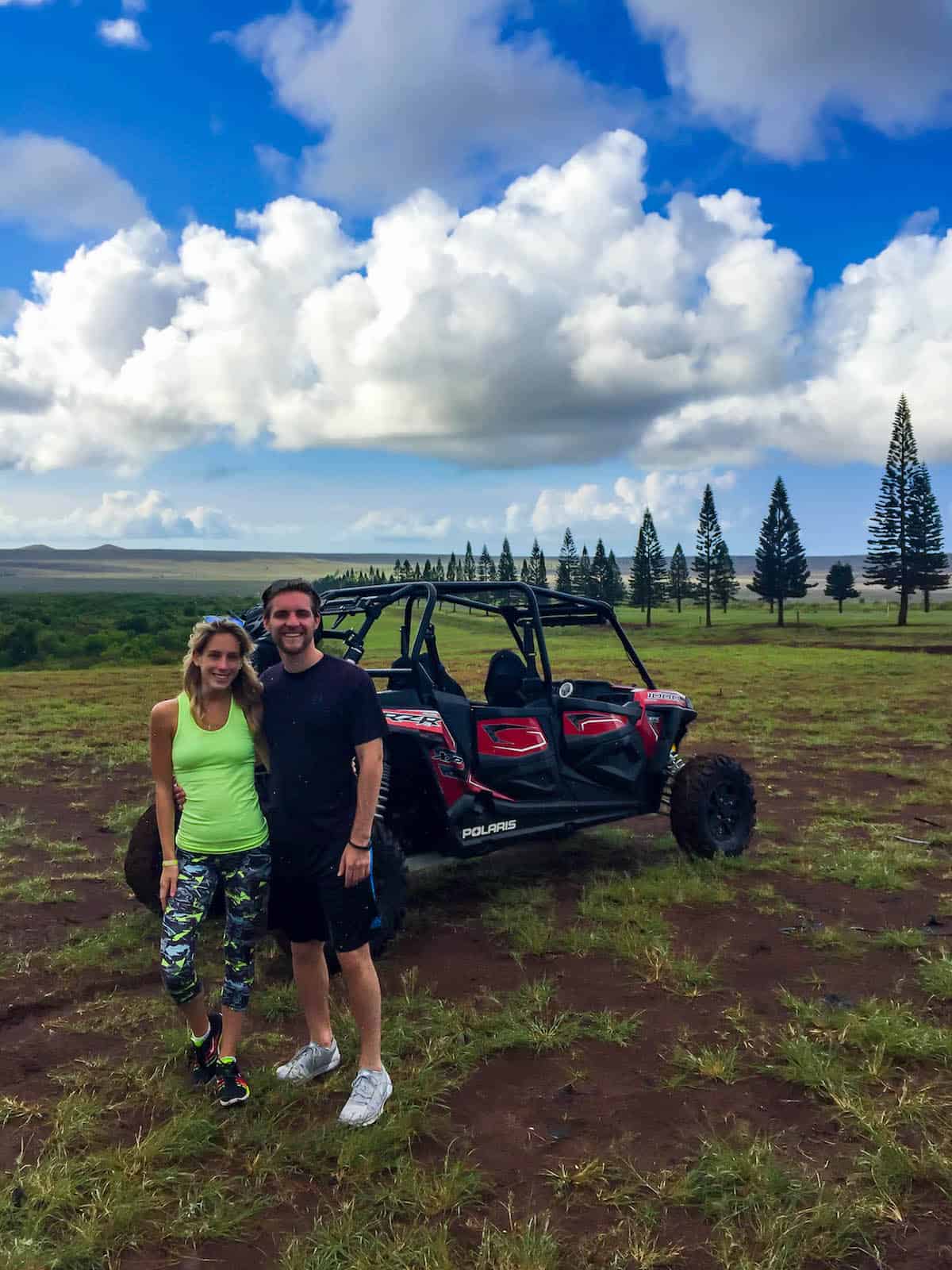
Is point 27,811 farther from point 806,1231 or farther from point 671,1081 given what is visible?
point 806,1231

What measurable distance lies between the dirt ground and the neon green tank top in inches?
44.8

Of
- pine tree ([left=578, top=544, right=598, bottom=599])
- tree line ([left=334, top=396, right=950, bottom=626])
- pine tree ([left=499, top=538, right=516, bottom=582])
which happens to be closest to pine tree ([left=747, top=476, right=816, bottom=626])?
tree line ([left=334, top=396, right=950, bottom=626])

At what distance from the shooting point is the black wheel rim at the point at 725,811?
7090 mm

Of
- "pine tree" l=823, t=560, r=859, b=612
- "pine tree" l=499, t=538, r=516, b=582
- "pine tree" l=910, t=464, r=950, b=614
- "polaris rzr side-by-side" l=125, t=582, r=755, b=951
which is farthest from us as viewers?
"pine tree" l=499, t=538, r=516, b=582

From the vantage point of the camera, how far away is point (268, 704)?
364 centimetres

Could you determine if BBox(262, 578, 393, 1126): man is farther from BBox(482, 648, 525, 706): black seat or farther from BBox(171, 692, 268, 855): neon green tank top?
BBox(482, 648, 525, 706): black seat

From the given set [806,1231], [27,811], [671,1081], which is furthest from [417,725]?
[27,811]

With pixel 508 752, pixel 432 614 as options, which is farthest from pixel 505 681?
pixel 432 614

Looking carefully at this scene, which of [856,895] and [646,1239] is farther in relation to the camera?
[856,895]

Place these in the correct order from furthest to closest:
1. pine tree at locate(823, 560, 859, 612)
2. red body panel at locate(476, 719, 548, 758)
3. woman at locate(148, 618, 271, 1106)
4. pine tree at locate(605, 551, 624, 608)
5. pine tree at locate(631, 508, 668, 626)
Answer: pine tree at locate(605, 551, 624, 608), pine tree at locate(823, 560, 859, 612), pine tree at locate(631, 508, 668, 626), red body panel at locate(476, 719, 548, 758), woman at locate(148, 618, 271, 1106)

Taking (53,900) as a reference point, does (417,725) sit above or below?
above

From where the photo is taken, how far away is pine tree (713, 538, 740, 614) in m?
79.1

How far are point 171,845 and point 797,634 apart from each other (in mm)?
51929

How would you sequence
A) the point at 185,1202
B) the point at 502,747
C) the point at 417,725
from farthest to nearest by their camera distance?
the point at 502,747, the point at 417,725, the point at 185,1202
